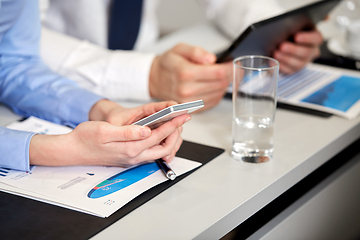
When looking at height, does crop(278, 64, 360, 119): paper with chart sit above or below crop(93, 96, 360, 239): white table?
above

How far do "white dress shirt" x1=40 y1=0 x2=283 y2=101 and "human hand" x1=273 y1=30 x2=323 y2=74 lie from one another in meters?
0.19

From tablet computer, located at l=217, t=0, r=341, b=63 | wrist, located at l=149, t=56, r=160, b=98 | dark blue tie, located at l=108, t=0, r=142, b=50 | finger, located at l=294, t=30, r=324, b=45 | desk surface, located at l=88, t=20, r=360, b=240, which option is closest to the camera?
desk surface, located at l=88, t=20, r=360, b=240

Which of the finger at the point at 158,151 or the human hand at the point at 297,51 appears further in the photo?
the human hand at the point at 297,51

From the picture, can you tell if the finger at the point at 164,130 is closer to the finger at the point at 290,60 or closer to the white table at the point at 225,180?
the white table at the point at 225,180

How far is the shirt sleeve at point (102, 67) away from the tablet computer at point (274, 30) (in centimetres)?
20

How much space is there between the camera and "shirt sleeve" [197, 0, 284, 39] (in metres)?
1.23

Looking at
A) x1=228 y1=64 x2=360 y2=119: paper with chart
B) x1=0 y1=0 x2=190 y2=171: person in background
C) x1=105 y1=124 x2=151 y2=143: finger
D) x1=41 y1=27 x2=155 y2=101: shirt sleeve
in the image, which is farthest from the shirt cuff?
x1=228 y1=64 x2=360 y2=119: paper with chart

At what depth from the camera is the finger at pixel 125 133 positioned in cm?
56

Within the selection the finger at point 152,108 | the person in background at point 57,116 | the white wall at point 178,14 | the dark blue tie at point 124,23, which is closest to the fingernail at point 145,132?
the person in background at point 57,116

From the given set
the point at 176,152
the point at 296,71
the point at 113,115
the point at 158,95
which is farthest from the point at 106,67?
the point at 296,71

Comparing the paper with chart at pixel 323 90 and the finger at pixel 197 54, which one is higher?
the finger at pixel 197 54

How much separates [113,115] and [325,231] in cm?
48

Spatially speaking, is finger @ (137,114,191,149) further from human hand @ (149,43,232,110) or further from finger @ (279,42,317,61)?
finger @ (279,42,317,61)

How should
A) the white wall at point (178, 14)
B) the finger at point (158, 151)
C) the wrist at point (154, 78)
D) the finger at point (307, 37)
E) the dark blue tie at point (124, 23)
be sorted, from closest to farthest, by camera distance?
the finger at point (158, 151) → the wrist at point (154, 78) → the finger at point (307, 37) → the dark blue tie at point (124, 23) → the white wall at point (178, 14)
